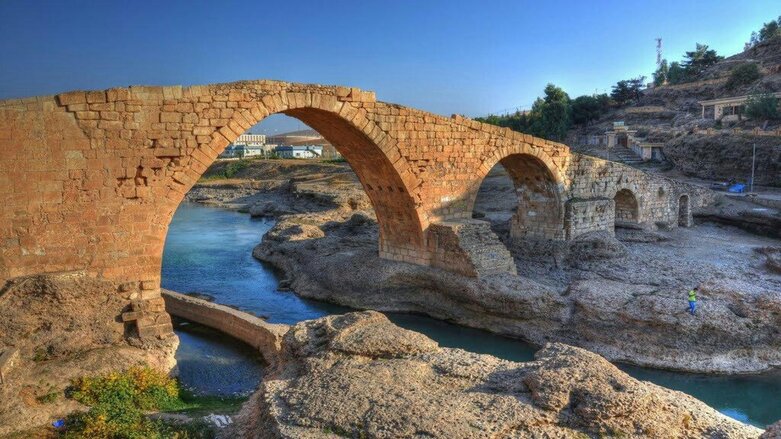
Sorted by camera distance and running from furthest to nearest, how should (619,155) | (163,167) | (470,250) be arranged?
(619,155), (470,250), (163,167)

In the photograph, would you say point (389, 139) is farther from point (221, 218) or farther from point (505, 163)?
point (221, 218)

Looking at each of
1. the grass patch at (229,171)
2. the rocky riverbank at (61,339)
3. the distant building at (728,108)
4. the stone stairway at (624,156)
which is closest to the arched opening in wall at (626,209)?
the stone stairway at (624,156)

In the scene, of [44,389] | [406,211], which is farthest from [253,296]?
[44,389]

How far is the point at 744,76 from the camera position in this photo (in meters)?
42.1

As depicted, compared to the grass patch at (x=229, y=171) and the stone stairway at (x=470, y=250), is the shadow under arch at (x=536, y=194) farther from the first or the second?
the grass patch at (x=229, y=171)

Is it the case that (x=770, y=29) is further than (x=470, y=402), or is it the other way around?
(x=770, y=29)

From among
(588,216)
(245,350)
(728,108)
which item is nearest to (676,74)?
(728,108)

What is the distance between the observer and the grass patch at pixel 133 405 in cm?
A: 609

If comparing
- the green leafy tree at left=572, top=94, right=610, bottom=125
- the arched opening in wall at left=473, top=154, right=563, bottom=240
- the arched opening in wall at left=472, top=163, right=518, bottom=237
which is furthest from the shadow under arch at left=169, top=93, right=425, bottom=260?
the green leafy tree at left=572, top=94, right=610, bottom=125

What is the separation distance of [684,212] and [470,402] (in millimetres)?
17148

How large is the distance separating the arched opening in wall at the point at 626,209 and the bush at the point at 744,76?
1195 inches

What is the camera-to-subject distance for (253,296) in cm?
1436

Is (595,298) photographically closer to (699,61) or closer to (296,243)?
(296,243)

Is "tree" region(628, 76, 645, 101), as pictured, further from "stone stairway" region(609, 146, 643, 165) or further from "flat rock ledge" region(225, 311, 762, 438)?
"flat rock ledge" region(225, 311, 762, 438)
